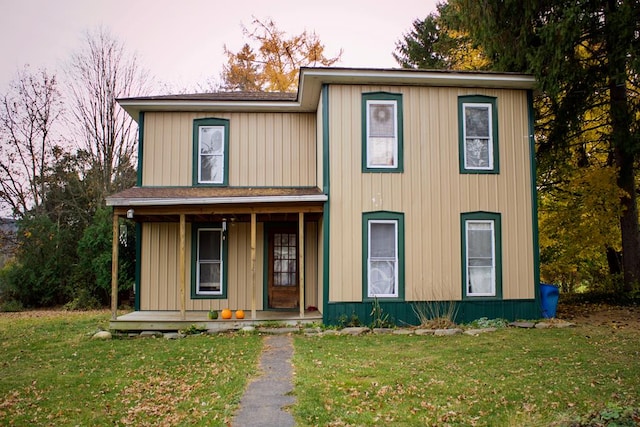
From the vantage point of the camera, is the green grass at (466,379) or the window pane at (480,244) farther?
the window pane at (480,244)

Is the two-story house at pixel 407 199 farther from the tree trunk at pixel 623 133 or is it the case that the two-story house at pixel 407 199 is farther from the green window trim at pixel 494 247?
the tree trunk at pixel 623 133

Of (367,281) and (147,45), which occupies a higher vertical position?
(147,45)

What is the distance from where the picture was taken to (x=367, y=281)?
36.7 feet

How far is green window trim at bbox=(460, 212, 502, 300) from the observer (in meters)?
11.4

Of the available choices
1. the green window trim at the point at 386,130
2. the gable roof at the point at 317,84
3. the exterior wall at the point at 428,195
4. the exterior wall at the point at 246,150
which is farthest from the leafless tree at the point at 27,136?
the green window trim at the point at 386,130

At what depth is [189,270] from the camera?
1302cm

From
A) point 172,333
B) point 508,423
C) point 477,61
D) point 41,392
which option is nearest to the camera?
point 508,423

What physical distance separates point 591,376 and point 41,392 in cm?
711

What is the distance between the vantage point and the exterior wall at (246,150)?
43.2 ft

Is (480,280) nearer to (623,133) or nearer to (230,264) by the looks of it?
(623,133)

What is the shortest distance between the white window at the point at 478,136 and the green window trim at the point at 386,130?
1533 millimetres

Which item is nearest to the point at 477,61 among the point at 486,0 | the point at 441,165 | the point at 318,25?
the point at 486,0

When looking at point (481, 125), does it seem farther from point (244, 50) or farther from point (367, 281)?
point (244, 50)

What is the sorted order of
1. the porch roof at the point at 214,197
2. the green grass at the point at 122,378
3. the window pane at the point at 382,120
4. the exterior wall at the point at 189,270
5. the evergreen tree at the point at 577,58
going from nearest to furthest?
the green grass at the point at 122,378 → the porch roof at the point at 214,197 → the window pane at the point at 382,120 → the evergreen tree at the point at 577,58 → the exterior wall at the point at 189,270
